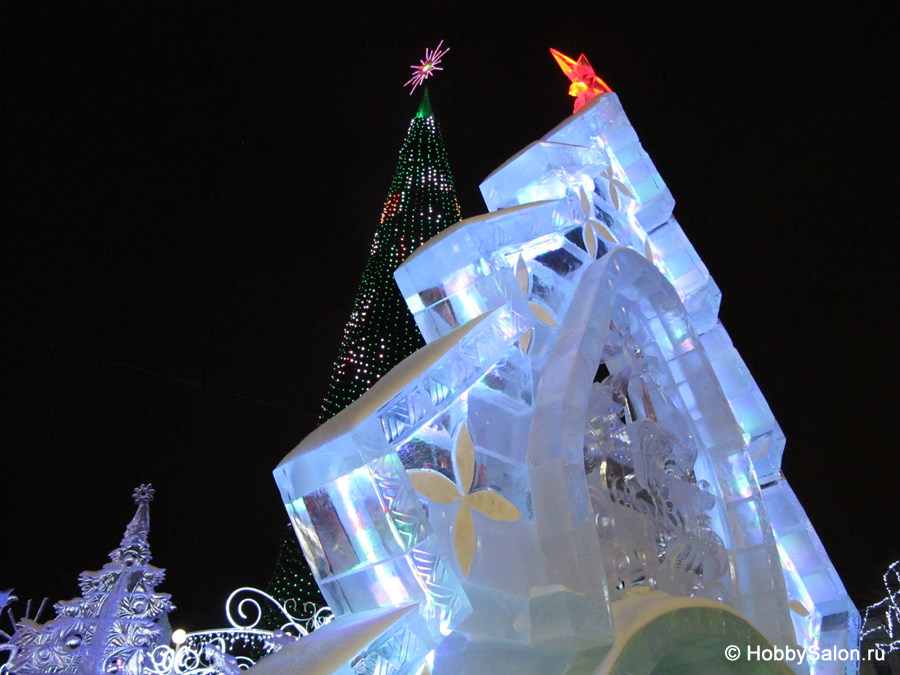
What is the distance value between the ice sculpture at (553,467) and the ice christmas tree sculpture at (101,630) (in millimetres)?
1895

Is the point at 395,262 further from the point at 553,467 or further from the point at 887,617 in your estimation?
the point at 887,617

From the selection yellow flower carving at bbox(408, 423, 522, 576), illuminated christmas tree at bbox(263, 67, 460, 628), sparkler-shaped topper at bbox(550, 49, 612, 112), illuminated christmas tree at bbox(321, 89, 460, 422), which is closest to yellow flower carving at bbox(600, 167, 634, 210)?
sparkler-shaped topper at bbox(550, 49, 612, 112)

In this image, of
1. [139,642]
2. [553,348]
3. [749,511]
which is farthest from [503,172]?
[139,642]

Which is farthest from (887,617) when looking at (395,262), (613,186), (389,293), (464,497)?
(464,497)

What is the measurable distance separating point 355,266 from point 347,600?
5828 millimetres

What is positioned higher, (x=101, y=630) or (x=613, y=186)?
(x=613, y=186)

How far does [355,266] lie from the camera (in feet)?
21.6

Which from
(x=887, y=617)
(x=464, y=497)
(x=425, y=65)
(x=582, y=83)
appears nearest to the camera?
(x=464, y=497)

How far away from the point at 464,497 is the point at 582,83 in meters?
1.83

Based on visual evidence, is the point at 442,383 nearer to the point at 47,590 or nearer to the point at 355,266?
Answer: the point at 47,590

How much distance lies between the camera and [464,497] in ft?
3.47

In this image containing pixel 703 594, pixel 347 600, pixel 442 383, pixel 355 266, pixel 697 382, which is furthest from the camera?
pixel 355 266

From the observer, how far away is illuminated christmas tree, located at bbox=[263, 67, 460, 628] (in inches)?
198

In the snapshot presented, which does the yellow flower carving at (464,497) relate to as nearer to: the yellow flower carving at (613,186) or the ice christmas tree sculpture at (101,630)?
the yellow flower carving at (613,186)
